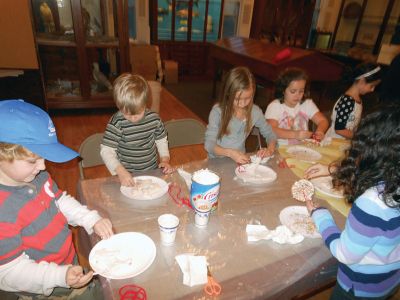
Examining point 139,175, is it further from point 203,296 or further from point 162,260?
point 203,296

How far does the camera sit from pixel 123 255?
3.03 feet

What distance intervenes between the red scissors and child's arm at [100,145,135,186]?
592 mm

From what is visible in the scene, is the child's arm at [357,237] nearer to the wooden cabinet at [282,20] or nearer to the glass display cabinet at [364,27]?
the glass display cabinet at [364,27]

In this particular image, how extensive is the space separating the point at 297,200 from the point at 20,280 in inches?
43.5

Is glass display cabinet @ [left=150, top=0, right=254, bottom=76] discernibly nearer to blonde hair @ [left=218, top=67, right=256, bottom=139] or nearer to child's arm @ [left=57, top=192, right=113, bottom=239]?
blonde hair @ [left=218, top=67, right=256, bottom=139]

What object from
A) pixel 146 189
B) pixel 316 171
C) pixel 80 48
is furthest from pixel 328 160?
pixel 80 48

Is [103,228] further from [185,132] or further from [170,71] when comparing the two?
[170,71]

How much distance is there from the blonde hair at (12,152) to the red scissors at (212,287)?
70cm

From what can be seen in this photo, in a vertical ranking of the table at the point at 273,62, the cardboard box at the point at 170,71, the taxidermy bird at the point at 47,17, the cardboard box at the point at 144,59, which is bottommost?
the cardboard box at the point at 170,71

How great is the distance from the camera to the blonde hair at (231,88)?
1.66m

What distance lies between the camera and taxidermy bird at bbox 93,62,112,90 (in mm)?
4156

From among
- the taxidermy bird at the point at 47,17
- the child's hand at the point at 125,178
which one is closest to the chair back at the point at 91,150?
the child's hand at the point at 125,178

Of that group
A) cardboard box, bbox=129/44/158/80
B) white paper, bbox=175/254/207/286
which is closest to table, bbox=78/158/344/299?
white paper, bbox=175/254/207/286

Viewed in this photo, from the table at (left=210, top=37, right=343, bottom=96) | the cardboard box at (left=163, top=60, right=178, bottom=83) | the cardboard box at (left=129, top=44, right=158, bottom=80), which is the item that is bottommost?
the cardboard box at (left=163, top=60, right=178, bottom=83)
